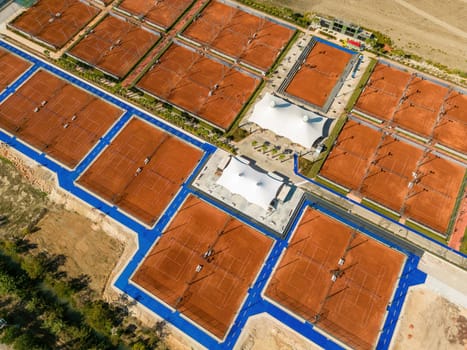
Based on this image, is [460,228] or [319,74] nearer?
[460,228]

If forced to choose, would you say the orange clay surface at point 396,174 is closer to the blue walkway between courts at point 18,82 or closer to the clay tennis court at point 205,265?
the clay tennis court at point 205,265

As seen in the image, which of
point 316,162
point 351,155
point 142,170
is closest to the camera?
point 142,170

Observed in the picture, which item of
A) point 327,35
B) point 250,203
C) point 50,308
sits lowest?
point 50,308

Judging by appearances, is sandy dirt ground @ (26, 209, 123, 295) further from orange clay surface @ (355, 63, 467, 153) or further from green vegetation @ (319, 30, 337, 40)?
green vegetation @ (319, 30, 337, 40)

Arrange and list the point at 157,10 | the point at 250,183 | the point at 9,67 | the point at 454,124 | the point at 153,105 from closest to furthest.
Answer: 1. the point at 250,183
2. the point at 454,124
3. the point at 153,105
4. the point at 9,67
5. the point at 157,10

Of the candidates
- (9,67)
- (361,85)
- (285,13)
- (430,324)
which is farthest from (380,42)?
(9,67)

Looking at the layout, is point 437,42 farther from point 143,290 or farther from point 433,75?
point 143,290

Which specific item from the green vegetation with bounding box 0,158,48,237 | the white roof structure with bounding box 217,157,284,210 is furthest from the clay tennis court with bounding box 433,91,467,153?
the green vegetation with bounding box 0,158,48,237

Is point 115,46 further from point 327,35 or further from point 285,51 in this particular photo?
point 327,35
